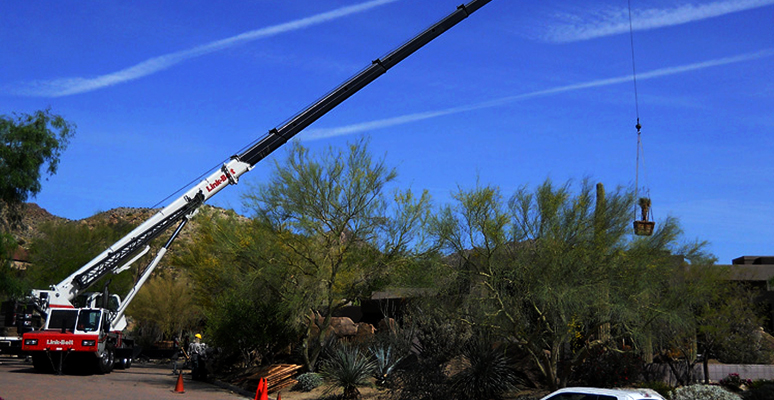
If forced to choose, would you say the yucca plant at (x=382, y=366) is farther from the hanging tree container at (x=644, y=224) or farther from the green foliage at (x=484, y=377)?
the hanging tree container at (x=644, y=224)

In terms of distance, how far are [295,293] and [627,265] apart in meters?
11.5

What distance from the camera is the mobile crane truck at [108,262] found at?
25.2m

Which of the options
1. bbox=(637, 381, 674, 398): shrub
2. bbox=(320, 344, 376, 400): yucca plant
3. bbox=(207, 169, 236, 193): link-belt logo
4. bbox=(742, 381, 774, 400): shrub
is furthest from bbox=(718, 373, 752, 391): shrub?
bbox=(207, 169, 236, 193): link-belt logo

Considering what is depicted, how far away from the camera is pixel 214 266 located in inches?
1395

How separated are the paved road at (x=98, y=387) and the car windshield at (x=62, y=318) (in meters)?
1.80

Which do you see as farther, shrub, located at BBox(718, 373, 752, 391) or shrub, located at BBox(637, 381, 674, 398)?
shrub, located at BBox(718, 373, 752, 391)

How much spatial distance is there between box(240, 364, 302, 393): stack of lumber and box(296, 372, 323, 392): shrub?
1.03m

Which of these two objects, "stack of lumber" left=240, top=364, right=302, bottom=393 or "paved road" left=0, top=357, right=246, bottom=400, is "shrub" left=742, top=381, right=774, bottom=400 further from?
"paved road" left=0, top=357, right=246, bottom=400

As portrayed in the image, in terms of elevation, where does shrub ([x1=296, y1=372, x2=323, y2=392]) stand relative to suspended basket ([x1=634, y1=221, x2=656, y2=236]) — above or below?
below

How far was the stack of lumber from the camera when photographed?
23.7 metres

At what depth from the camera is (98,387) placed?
2178 cm

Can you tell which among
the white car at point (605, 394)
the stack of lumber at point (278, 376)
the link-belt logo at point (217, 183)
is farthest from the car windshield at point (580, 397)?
the link-belt logo at point (217, 183)

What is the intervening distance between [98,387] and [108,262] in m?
6.18

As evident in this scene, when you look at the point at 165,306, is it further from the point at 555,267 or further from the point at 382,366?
the point at 555,267
